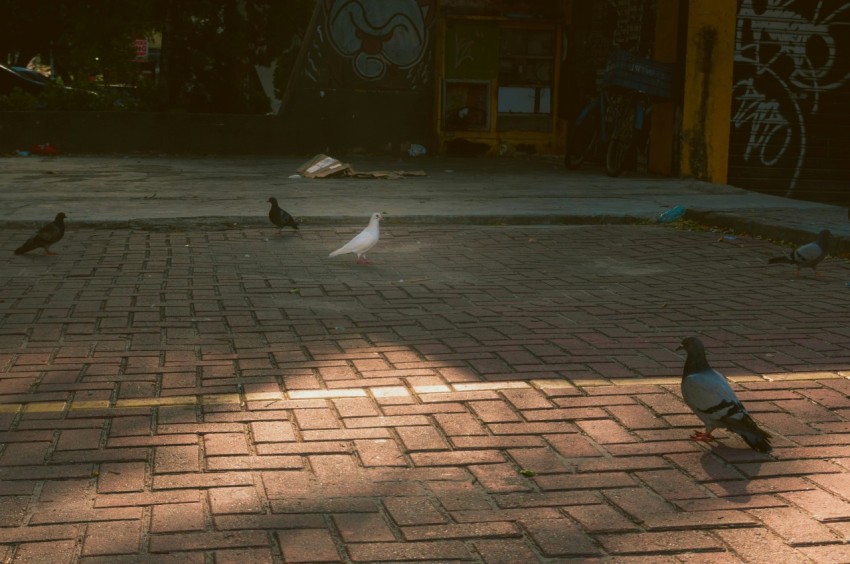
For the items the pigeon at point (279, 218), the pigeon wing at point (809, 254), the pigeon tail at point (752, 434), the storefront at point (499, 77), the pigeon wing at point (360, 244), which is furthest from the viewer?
the storefront at point (499, 77)

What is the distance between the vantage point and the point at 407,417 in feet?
15.2

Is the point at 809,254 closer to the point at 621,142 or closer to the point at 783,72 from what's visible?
the point at 621,142

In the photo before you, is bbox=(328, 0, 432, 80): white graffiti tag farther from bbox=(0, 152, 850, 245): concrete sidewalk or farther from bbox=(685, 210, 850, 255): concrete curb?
bbox=(685, 210, 850, 255): concrete curb

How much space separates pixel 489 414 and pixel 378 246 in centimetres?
515

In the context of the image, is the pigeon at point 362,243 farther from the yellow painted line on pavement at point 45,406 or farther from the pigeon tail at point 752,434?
the pigeon tail at point 752,434

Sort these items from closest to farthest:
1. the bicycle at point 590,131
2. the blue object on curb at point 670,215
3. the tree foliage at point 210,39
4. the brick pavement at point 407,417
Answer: the brick pavement at point 407,417, the blue object on curb at point 670,215, the bicycle at point 590,131, the tree foliage at point 210,39

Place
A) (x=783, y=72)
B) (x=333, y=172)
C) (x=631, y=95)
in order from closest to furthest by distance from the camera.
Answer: (x=333, y=172), (x=783, y=72), (x=631, y=95)

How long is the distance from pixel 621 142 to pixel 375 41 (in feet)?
17.1

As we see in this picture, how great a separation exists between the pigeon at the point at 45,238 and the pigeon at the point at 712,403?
597cm

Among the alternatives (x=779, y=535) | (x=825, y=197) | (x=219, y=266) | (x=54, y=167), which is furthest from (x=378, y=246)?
(x=825, y=197)

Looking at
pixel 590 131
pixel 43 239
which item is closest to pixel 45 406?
pixel 43 239

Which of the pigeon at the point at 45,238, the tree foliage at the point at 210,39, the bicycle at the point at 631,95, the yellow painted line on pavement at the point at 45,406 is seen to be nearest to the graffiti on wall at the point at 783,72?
the bicycle at the point at 631,95

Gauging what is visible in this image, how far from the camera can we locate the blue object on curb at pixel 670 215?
37.5ft

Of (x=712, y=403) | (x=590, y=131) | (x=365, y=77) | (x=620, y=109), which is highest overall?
(x=365, y=77)
